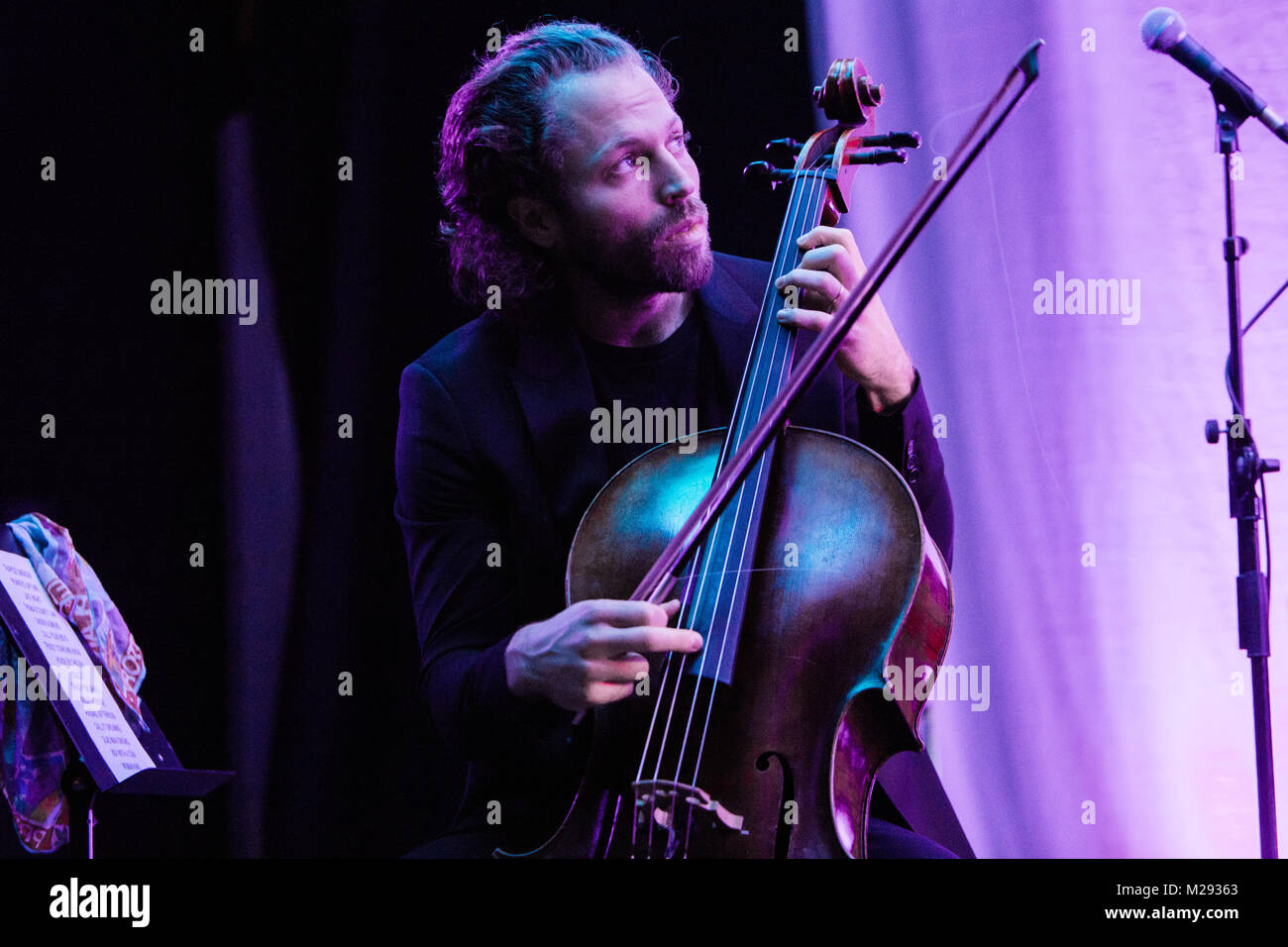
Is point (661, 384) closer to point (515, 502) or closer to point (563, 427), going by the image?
point (563, 427)

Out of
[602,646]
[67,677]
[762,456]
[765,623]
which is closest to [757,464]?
[762,456]

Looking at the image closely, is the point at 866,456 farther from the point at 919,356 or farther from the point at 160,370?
the point at 160,370

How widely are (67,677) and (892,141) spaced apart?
4.29 feet

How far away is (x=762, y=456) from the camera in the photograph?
1515mm

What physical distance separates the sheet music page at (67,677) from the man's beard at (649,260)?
3.03 ft

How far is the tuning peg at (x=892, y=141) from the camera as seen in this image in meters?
1.60

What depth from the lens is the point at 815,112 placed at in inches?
81.7

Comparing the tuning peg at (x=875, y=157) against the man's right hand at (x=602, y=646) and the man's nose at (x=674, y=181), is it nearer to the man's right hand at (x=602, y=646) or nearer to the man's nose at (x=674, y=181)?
the man's nose at (x=674, y=181)

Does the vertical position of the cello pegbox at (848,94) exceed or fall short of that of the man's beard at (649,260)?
it exceeds it

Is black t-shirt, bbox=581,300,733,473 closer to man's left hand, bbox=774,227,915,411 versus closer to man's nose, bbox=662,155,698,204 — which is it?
man's nose, bbox=662,155,698,204

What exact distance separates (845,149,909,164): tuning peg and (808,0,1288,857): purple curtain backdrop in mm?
422

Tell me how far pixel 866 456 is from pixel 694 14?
3.33 ft

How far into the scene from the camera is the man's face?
1793mm

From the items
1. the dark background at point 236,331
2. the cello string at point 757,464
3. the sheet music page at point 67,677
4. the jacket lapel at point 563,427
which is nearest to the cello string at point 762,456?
the cello string at point 757,464
